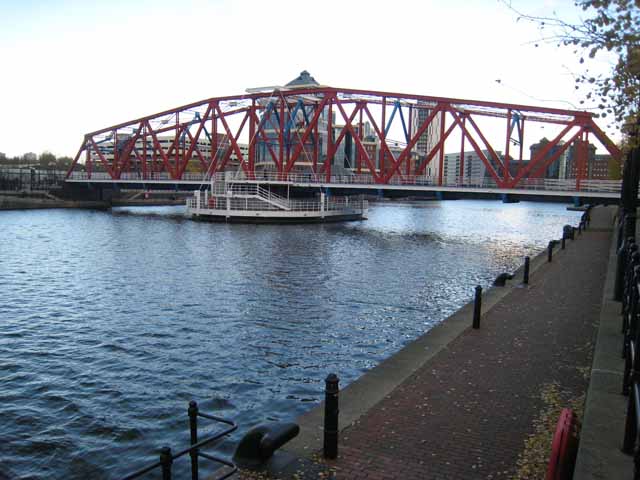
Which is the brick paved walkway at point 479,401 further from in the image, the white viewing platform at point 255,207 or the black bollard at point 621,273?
the white viewing platform at point 255,207

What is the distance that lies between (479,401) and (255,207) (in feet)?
194

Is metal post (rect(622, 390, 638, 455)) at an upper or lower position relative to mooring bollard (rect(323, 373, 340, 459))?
upper

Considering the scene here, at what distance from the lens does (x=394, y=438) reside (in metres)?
8.26

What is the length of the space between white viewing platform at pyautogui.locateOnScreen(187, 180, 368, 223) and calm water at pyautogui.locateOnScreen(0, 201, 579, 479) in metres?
26.3

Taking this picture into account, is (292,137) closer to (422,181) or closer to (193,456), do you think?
(422,181)

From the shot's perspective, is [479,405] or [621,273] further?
[621,273]

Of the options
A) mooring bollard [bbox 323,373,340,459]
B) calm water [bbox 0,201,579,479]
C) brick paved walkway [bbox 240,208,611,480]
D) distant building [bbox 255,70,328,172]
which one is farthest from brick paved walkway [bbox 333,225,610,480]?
distant building [bbox 255,70,328,172]

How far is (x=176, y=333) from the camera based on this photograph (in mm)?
17203

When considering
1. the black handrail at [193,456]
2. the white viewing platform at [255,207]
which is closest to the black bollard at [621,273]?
the black handrail at [193,456]

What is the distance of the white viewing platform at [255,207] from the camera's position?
65438 millimetres

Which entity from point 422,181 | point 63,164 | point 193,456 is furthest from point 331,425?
point 63,164

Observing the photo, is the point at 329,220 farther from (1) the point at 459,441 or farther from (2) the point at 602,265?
(1) the point at 459,441

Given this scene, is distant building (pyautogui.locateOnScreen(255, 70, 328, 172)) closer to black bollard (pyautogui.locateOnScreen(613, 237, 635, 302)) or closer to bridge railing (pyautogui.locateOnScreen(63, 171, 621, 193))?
bridge railing (pyautogui.locateOnScreen(63, 171, 621, 193))

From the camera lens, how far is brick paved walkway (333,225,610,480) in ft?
25.0
